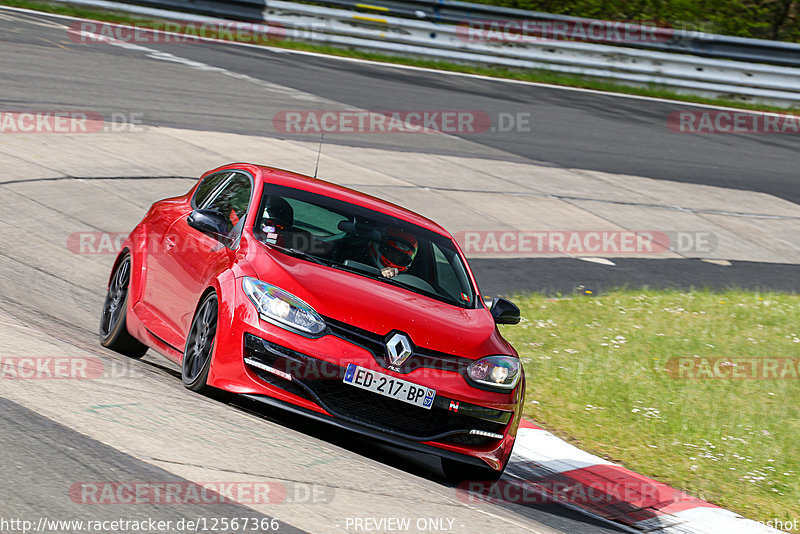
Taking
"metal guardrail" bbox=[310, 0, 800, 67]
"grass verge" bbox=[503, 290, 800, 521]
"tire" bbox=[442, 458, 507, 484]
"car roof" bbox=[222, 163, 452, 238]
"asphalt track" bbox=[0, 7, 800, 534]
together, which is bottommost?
"grass verge" bbox=[503, 290, 800, 521]

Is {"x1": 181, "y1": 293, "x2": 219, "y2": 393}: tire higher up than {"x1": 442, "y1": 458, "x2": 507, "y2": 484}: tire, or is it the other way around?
{"x1": 181, "y1": 293, "x2": 219, "y2": 393}: tire

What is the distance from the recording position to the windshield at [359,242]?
6699 mm

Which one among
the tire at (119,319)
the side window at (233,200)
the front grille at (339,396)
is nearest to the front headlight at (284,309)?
the front grille at (339,396)

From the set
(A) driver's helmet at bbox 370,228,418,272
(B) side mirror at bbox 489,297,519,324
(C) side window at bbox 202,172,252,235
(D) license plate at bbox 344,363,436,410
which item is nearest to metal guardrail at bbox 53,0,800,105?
(C) side window at bbox 202,172,252,235

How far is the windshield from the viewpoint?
670cm

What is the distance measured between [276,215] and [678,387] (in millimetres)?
3898

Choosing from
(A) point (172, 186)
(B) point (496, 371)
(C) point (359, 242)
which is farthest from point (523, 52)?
(B) point (496, 371)

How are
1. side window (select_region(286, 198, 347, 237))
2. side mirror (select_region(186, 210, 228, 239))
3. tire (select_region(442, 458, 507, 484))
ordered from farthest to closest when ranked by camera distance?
side window (select_region(286, 198, 347, 237)) → side mirror (select_region(186, 210, 228, 239)) → tire (select_region(442, 458, 507, 484))

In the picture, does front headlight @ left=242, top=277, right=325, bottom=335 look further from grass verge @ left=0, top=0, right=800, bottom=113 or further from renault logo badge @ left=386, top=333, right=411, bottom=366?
grass verge @ left=0, top=0, right=800, bottom=113

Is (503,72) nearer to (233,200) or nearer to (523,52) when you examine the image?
(523,52)

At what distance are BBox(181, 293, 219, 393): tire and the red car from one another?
13mm

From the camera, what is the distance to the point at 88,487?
14.4 feet

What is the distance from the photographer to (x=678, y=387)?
8.91 m

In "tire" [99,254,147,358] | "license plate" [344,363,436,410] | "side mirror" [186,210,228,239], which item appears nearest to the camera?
"license plate" [344,363,436,410]
